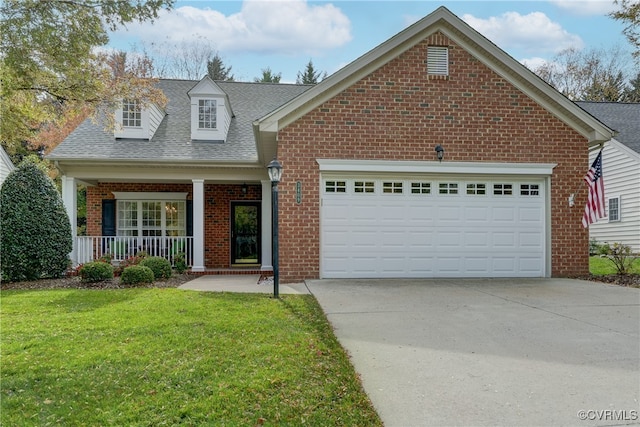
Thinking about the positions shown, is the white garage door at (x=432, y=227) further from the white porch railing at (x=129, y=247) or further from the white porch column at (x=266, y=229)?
the white porch railing at (x=129, y=247)

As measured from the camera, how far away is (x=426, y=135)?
9289 mm

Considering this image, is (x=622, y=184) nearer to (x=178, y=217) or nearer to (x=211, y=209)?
(x=211, y=209)

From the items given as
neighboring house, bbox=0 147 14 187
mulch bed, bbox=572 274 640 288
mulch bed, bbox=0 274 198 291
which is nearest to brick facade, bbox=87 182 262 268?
mulch bed, bbox=0 274 198 291

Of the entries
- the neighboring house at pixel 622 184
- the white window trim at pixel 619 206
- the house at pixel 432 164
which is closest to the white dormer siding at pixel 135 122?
the house at pixel 432 164

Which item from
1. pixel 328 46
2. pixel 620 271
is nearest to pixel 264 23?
pixel 328 46

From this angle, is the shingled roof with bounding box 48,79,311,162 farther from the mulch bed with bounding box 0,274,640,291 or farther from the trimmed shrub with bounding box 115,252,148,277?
the mulch bed with bounding box 0,274,640,291

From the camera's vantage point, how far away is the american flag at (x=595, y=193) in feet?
28.9

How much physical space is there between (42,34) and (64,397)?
4814mm

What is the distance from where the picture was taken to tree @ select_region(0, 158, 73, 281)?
9.59m

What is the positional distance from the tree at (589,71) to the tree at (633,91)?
2043mm

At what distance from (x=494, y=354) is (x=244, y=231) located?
10.7m

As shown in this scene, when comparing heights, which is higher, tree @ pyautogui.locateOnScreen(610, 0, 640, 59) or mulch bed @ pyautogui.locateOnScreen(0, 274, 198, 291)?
tree @ pyautogui.locateOnScreen(610, 0, 640, 59)

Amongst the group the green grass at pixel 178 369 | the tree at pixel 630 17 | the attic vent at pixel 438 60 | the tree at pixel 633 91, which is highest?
the tree at pixel 633 91

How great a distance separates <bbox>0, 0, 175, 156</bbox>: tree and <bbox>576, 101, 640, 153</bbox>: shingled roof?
1857cm
